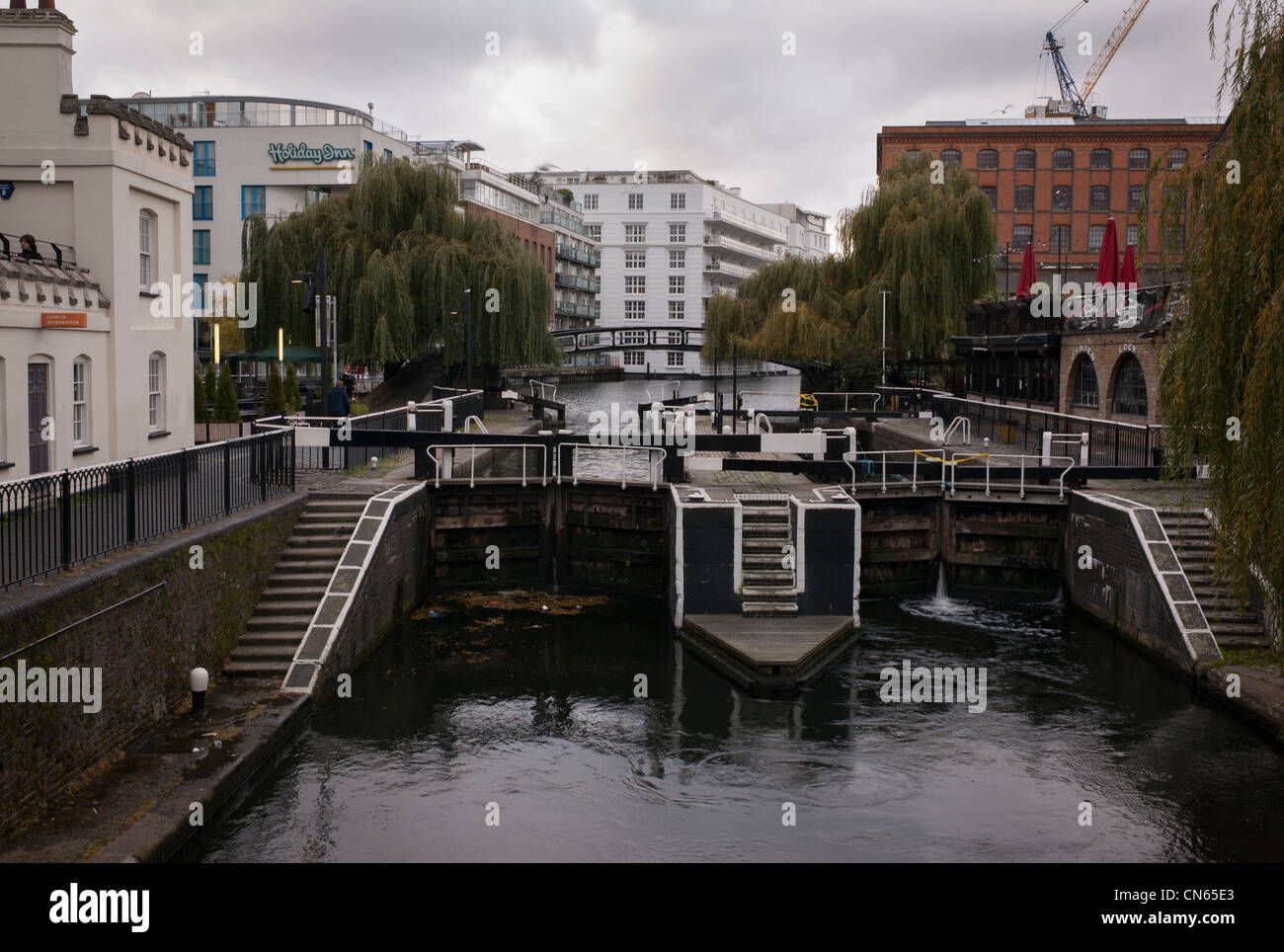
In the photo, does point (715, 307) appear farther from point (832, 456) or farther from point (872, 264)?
point (832, 456)

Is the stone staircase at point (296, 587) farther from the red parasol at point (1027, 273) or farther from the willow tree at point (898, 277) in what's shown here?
the red parasol at point (1027, 273)

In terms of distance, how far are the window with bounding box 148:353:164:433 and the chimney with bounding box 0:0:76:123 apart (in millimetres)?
4288

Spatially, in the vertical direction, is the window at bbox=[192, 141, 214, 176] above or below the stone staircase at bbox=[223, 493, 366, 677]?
above

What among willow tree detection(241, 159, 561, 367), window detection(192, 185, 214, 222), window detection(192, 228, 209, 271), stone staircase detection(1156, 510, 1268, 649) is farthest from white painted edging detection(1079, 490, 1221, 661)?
window detection(192, 185, 214, 222)

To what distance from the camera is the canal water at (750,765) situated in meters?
12.5

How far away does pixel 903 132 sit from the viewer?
3086 inches

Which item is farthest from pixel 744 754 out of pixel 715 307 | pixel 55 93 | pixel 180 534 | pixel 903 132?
pixel 903 132

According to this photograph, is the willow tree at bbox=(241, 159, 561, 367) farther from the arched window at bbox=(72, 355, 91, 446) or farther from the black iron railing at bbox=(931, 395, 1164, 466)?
the arched window at bbox=(72, 355, 91, 446)

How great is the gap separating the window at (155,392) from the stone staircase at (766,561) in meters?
10.6

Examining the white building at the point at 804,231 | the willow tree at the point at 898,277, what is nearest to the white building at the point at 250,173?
the willow tree at the point at 898,277

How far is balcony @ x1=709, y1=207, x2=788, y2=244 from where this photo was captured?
10975cm

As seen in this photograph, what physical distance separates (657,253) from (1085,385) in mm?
74903

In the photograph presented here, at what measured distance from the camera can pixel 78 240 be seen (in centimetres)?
2002
